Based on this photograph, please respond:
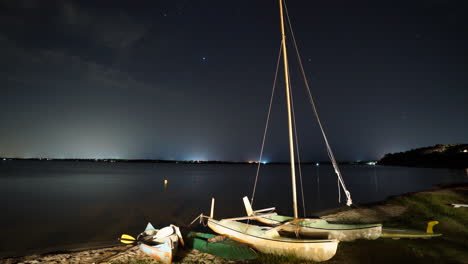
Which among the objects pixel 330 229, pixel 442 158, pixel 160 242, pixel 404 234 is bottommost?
pixel 160 242

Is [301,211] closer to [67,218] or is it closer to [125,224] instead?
[125,224]

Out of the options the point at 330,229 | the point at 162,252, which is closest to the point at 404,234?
the point at 330,229

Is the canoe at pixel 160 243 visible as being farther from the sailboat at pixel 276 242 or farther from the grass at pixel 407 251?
the sailboat at pixel 276 242

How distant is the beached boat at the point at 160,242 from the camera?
9.51 metres

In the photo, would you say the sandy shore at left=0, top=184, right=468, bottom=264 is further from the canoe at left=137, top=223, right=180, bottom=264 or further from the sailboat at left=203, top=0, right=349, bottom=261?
the sailboat at left=203, top=0, right=349, bottom=261

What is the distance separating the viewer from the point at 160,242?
10.9 m

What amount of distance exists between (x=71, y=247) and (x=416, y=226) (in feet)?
62.1

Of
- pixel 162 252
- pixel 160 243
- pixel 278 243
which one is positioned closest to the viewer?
pixel 162 252

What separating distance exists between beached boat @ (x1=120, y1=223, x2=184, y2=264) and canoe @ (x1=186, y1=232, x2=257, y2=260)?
41.2 inches

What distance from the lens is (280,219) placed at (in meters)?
13.8

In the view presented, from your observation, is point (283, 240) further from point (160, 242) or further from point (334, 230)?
point (160, 242)

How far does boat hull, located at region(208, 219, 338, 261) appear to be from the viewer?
30.8ft

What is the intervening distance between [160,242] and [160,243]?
0.48ft

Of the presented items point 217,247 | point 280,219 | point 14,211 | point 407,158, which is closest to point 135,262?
point 217,247
